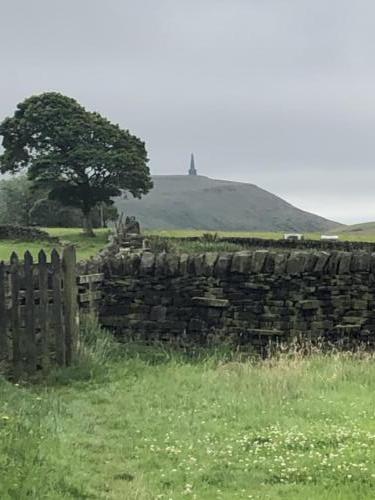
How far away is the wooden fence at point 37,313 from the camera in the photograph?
858 cm

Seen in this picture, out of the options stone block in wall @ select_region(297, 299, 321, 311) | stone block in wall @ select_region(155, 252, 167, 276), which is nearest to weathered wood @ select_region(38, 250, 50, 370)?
stone block in wall @ select_region(155, 252, 167, 276)

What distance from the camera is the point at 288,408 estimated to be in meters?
6.82

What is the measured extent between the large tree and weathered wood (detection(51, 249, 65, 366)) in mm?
37960

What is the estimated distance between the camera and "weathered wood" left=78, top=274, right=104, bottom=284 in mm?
10828

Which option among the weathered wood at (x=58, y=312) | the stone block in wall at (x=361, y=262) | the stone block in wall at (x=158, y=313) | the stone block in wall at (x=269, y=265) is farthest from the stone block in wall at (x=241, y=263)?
the weathered wood at (x=58, y=312)

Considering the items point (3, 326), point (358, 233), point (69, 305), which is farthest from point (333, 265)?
point (358, 233)

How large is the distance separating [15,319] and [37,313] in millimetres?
346

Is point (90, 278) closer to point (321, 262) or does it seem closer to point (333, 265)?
point (321, 262)

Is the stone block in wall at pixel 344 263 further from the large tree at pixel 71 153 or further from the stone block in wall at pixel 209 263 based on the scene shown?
the large tree at pixel 71 153

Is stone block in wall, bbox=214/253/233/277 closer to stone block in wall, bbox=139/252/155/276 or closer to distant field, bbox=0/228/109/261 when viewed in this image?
stone block in wall, bbox=139/252/155/276

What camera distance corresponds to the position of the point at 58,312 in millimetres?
8984

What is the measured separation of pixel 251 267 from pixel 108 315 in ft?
8.18

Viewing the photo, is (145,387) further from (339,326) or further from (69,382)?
(339,326)

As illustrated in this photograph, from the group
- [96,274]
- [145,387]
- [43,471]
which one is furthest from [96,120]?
[43,471]
